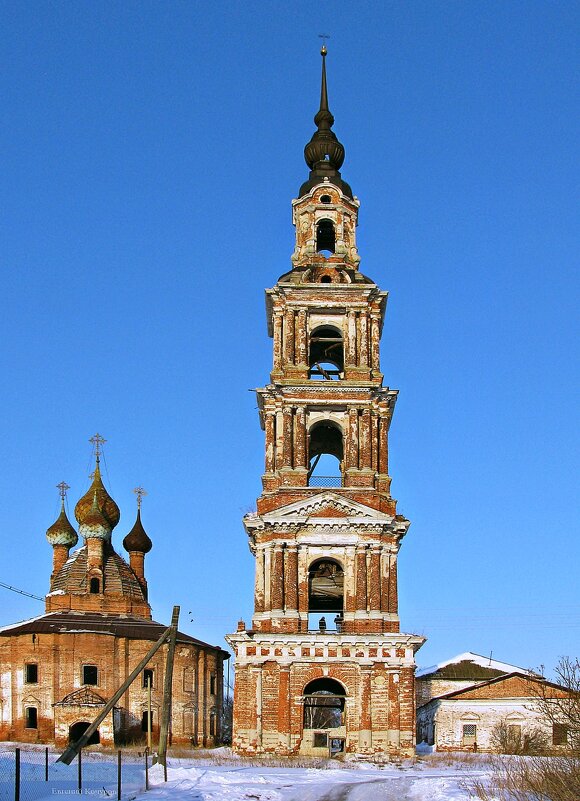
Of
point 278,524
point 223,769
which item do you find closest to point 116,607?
point 278,524

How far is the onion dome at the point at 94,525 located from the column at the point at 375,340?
23.0 m

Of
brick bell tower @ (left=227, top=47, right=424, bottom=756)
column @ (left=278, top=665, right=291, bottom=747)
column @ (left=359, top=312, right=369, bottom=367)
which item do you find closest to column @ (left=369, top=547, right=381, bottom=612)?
brick bell tower @ (left=227, top=47, right=424, bottom=756)

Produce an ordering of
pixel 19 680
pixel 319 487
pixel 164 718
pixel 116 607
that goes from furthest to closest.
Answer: pixel 116 607, pixel 19 680, pixel 319 487, pixel 164 718

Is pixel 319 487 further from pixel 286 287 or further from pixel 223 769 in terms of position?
pixel 223 769

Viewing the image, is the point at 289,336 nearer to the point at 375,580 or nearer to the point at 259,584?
the point at 259,584

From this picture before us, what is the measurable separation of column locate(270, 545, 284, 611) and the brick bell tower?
0.04m

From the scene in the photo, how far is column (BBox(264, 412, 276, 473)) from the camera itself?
43.2 m

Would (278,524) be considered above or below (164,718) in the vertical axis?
above

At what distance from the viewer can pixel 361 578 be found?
1601 inches

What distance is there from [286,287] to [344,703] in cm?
1600

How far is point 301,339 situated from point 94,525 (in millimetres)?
21931

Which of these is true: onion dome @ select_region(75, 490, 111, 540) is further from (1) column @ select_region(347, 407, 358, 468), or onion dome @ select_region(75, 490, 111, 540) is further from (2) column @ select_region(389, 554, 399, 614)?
(2) column @ select_region(389, 554, 399, 614)

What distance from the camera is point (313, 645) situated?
39.7 metres

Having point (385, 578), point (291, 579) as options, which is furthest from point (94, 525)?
point (385, 578)
